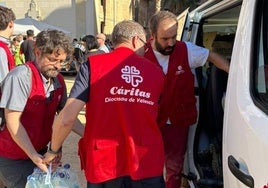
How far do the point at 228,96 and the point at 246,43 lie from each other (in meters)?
0.26

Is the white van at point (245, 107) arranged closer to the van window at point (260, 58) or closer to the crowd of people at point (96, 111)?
the van window at point (260, 58)

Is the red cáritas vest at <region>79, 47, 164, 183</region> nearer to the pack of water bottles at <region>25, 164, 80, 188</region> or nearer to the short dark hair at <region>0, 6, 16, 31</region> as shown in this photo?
the pack of water bottles at <region>25, 164, 80, 188</region>

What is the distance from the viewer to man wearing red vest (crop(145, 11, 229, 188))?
8.73 ft

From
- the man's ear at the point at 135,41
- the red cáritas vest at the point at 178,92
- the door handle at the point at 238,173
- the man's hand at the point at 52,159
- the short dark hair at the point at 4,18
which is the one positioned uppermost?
the short dark hair at the point at 4,18

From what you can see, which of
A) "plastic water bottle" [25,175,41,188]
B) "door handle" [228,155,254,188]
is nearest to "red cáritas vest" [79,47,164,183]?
"plastic water bottle" [25,175,41,188]

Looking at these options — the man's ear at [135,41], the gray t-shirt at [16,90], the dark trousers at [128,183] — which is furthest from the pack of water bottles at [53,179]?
the man's ear at [135,41]

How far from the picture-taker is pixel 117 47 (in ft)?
6.79

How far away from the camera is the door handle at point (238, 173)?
1470 mm

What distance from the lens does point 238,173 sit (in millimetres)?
1575

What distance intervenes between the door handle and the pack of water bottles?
934 millimetres

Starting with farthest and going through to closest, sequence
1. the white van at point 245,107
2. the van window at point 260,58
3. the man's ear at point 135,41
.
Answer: the man's ear at point 135,41 → the van window at point 260,58 → the white van at point 245,107

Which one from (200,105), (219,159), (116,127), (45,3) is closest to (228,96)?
(116,127)

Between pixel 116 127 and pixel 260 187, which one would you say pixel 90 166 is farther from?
pixel 260 187

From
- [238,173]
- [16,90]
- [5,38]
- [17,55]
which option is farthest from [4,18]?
[17,55]
